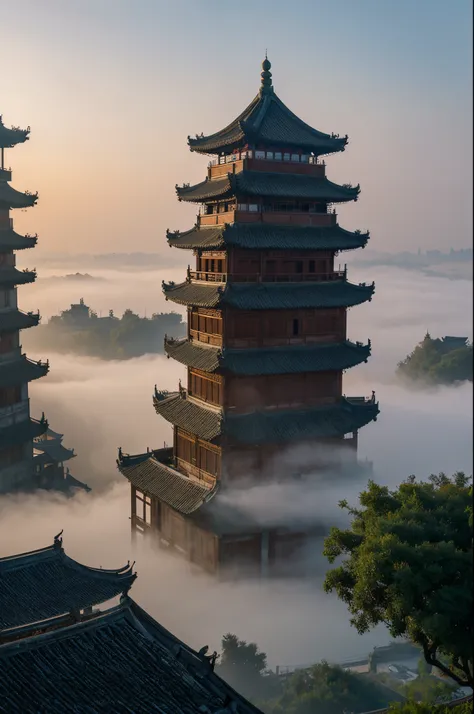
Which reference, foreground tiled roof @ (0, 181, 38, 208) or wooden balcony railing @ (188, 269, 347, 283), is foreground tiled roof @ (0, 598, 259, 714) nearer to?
wooden balcony railing @ (188, 269, 347, 283)

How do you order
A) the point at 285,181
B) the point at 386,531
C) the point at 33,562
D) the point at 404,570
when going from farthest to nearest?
1. the point at 285,181
2. the point at 33,562
3. the point at 386,531
4. the point at 404,570

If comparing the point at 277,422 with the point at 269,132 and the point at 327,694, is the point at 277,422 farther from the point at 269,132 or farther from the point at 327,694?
the point at 269,132

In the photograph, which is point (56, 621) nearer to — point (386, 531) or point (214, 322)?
point (386, 531)

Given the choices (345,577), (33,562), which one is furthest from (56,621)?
(345,577)

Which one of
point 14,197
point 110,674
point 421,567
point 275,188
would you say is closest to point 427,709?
point 421,567

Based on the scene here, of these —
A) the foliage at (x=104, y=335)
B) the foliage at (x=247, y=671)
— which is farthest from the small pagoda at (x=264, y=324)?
the foliage at (x=104, y=335)
